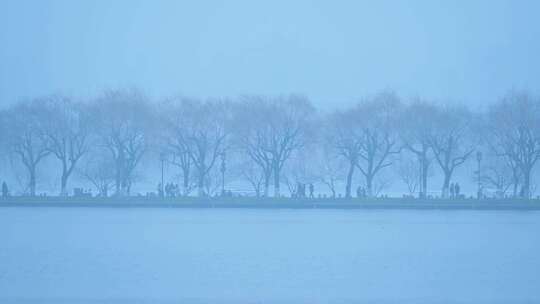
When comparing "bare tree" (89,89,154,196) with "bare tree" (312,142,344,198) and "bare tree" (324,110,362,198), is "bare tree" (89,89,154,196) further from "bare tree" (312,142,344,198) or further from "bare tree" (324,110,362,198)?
"bare tree" (324,110,362,198)

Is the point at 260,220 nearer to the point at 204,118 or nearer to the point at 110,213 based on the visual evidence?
the point at 110,213

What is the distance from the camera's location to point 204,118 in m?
59.7

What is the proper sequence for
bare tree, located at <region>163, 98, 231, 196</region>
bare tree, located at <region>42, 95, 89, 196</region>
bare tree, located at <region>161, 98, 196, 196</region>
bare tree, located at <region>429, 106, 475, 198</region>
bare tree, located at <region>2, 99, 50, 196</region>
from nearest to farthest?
1. bare tree, located at <region>2, 99, 50, 196</region>
2. bare tree, located at <region>42, 95, 89, 196</region>
3. bare tree, located at <region>163, 98, 231, 196</region>
4. bare tree, located at <region>161, 98, 196, 196</region>
5. bare tree, located at <region>429, 106, 475, 198</region>

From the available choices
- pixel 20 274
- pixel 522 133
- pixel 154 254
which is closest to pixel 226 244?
pixel 154 254

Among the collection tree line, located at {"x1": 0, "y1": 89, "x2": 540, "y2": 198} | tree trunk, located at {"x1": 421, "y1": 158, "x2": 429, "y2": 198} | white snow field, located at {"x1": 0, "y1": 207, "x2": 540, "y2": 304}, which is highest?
tree line, located at {"x1": 0, "y1": 89, "x2": 540, "y2": 198}

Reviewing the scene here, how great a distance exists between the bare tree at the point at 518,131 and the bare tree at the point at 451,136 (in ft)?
5.51

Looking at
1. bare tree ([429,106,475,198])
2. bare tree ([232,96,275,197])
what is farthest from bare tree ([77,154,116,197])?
bare tree ([429,106,475,198])

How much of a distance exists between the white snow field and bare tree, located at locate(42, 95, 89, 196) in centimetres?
1552

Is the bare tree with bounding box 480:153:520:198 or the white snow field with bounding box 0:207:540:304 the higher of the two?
the bare tree with bounding box 480:153:520:198

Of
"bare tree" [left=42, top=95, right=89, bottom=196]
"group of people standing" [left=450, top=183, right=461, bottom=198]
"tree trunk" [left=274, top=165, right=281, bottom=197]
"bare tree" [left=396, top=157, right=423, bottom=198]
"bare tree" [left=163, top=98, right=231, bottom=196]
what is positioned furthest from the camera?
"bare tree" [left=396, top=157, right=423, bottom=198]

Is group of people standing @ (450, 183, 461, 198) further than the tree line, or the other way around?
the tree line

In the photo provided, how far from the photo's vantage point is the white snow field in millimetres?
19953

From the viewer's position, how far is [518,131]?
58.2m

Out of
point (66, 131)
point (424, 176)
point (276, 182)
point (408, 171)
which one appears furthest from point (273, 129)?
point (66, 131)
